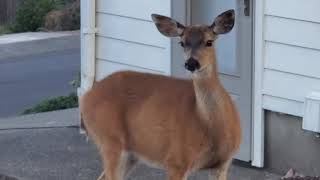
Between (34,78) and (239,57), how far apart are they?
9634 mm

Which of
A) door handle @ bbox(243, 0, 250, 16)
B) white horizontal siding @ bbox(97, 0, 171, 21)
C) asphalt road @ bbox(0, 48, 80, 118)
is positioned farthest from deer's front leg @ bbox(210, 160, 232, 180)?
asphalt road @ bbox(0, 48, 80, 118)

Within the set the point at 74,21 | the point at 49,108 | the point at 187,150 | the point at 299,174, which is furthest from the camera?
the point at 74,21

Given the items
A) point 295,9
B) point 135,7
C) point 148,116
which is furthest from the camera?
point 135,7

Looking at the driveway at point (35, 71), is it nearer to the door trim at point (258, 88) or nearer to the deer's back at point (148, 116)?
the door trim at point (258, 88)

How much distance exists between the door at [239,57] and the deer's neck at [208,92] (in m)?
1.99

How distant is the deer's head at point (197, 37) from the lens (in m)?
6.15

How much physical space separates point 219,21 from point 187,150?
0.88m

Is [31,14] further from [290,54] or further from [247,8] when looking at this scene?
[290,54]

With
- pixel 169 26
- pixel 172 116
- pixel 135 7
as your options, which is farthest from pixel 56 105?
pixel 169 26

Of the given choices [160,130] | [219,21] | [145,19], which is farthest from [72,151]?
[219,21]

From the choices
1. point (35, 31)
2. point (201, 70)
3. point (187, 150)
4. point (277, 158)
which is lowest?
point (35, 31)

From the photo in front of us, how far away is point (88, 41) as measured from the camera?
32.7 feet

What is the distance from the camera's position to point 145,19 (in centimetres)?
952

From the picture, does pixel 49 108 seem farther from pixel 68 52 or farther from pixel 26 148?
pixel 68 52
